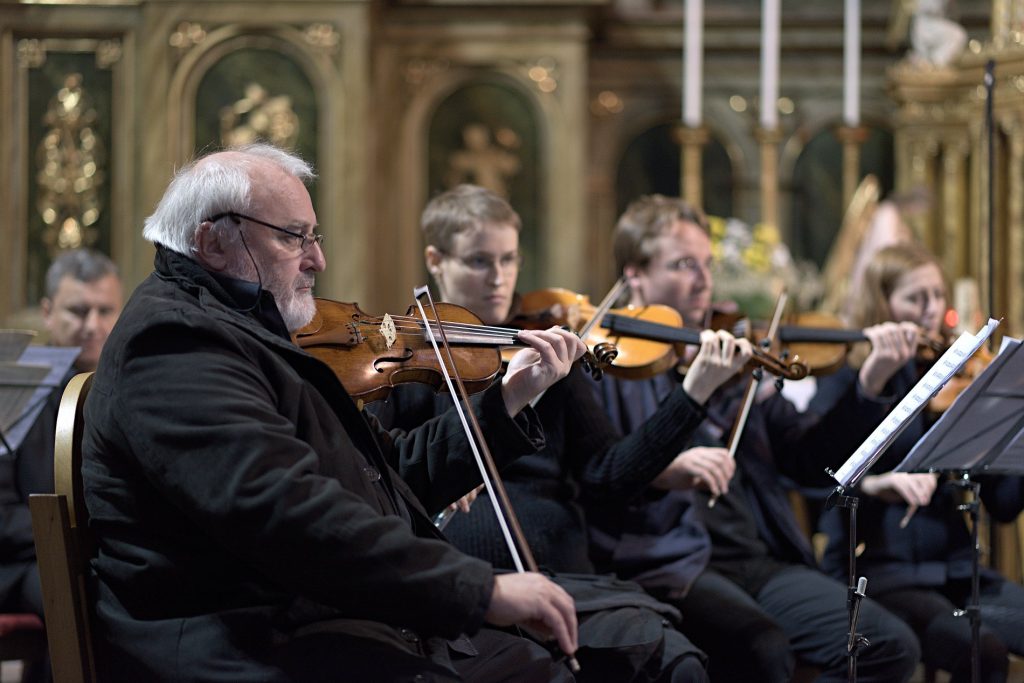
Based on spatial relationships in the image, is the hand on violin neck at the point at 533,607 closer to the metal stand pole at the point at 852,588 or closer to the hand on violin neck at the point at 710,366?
the metal stand pole at the point at 852,588

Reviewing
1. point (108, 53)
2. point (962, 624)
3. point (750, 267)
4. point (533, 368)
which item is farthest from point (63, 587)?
point (108, 53)

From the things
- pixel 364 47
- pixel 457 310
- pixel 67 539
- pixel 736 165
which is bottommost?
pixel 67 539

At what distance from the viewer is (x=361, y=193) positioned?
5.77 meters

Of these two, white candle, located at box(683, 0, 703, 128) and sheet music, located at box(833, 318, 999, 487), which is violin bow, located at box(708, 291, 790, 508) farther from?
white candle, located at box(683, 0, 703, 128)

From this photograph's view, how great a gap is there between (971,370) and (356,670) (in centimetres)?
227

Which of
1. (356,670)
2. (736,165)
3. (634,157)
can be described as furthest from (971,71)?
(356,670)

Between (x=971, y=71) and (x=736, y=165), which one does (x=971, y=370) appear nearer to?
(x=971, y=71)

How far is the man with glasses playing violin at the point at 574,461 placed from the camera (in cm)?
269

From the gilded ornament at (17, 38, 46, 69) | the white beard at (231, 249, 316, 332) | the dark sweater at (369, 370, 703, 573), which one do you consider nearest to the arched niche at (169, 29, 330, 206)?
the gilded ornament at (17, 38, 46, 69)

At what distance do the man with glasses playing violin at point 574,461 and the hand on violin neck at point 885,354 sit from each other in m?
0.55

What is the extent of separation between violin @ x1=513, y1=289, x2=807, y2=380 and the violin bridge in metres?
0.75

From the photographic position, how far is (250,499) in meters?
1.85

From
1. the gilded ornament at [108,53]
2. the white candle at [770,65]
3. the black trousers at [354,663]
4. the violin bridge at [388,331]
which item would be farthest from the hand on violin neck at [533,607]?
the gilded ornament at [108,53]

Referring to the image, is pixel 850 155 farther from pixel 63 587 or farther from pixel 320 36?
pixel 63 587
